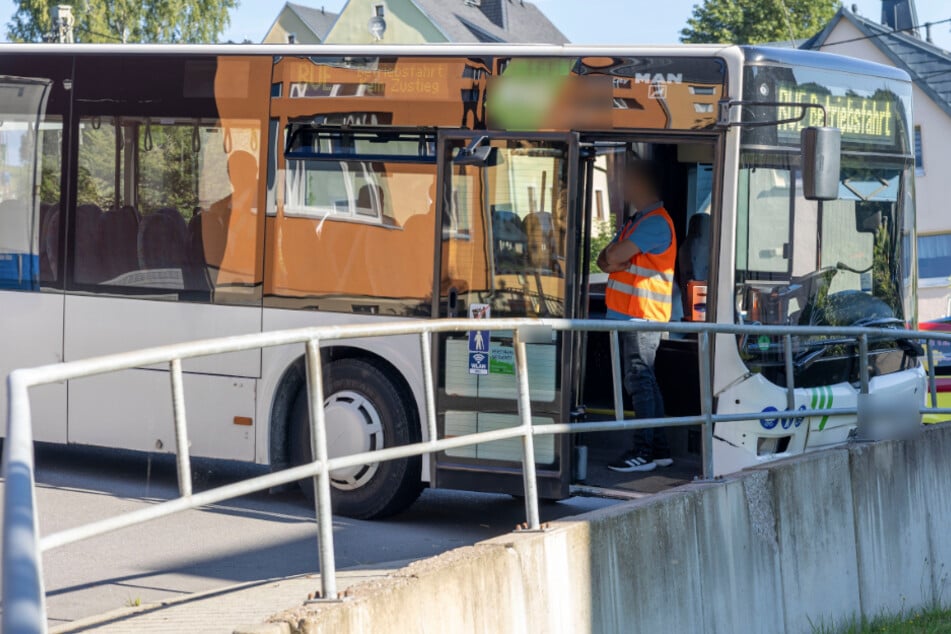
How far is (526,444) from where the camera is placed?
530cm

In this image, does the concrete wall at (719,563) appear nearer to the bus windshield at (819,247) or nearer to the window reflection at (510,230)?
the bus windshield at (819,247)

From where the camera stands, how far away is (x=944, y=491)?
28.0ft

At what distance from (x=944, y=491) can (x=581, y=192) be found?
2.87 m

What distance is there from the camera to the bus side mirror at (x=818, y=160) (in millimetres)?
7965

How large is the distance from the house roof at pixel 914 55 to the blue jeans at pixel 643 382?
1372 inches

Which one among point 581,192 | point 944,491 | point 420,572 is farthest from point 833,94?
point 420,572

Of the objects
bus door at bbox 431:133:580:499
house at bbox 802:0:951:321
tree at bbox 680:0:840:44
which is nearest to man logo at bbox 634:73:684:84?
bus door at bbox 431:133:580:499

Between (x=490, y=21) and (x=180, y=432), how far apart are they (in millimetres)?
64436

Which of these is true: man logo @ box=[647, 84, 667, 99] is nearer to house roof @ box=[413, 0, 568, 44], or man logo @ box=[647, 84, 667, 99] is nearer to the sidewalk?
the sidewalk

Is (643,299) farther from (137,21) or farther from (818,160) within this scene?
(137,21)

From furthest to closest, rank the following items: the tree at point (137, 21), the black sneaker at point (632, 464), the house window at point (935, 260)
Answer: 1. the tree at point (137, 21)
2. the house window at point (935, 260)
3. the black sneaker at point (632, 464)

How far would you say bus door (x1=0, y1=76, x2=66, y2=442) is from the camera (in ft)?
33.2

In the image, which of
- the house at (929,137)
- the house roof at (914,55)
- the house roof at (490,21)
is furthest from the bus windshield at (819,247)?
the house roof at (490,21)

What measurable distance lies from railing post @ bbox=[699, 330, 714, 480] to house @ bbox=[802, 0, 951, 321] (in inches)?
1367
